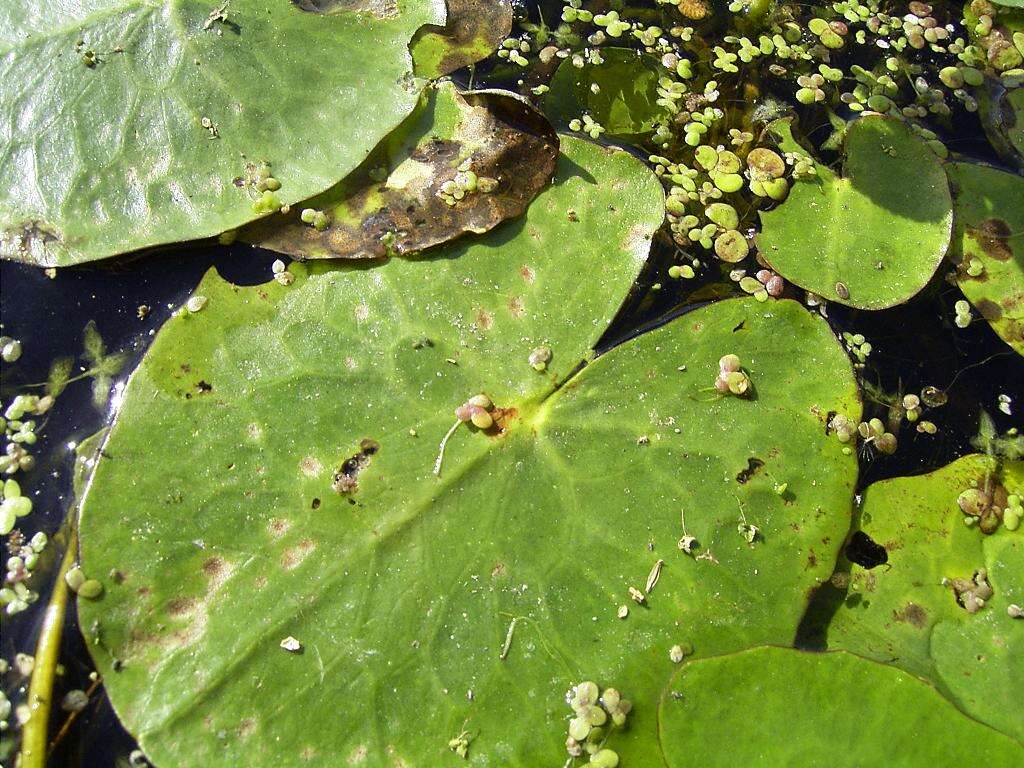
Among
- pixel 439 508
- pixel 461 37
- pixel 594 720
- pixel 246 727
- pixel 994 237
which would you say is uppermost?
pixel 461 37

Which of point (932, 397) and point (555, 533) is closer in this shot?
point (555, 533)

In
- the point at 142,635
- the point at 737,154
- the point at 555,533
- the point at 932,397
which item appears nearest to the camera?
the point at 142,635

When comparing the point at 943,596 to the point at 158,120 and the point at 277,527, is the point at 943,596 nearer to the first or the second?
the point at 277,527


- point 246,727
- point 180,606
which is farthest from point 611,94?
point 246,727

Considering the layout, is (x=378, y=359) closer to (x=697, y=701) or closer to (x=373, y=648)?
(x=373, y=648)

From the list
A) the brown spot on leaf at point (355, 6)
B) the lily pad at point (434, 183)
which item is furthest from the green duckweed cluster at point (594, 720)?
the brown spot on leaf at point (355, 6)

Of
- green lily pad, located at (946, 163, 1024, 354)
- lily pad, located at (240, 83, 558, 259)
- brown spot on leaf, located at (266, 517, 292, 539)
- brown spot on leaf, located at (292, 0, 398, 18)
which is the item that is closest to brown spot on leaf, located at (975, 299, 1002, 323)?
green lily pad, located at (946, 163, 1024, 354)

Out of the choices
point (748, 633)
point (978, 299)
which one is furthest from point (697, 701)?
point (978, 299)
